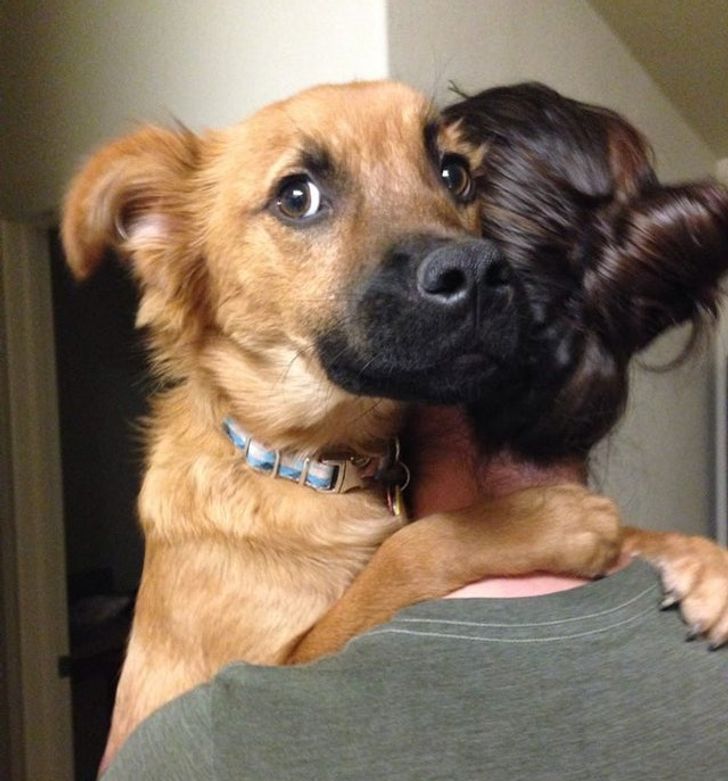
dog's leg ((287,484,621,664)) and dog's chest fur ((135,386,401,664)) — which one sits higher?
dog's leg ((287,484,621,664))

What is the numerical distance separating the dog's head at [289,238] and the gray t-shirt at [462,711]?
1.13 feet

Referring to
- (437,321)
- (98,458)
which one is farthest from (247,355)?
(98,458)

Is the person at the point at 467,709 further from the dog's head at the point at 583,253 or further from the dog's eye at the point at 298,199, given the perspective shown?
the dog's eye at the point at 298,199

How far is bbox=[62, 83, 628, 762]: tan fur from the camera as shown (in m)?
1.08

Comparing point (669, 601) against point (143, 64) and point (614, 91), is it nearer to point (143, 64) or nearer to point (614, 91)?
point (143, 64)

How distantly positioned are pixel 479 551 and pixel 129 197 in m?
0.76

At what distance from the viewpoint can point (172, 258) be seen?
1.29m

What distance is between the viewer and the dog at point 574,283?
0.89m

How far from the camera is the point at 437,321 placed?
909mm

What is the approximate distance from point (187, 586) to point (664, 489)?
2558 millimetres

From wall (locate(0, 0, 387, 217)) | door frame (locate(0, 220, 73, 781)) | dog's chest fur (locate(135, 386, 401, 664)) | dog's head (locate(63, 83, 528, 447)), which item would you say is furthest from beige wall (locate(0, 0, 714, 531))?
dog's chest fur (locate(135, 386, 401, 664))

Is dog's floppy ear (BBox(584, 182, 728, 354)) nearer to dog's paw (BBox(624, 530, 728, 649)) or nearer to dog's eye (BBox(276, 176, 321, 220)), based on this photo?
dog's paw (BBox(624, 530, 728, 649))

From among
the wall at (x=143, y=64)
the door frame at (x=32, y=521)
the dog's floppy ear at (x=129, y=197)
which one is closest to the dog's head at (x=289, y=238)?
the dog's floppy ear at (x=129, y=197)

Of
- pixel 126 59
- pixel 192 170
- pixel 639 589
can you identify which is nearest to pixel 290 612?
pixel 639 589
